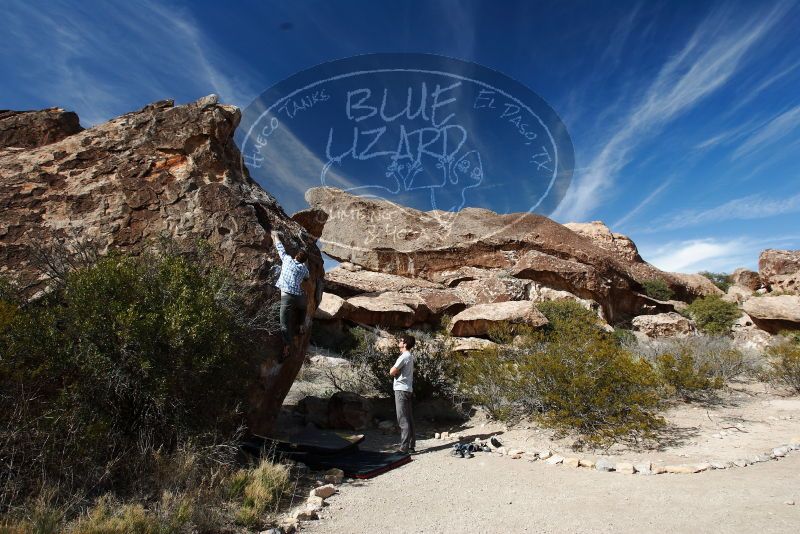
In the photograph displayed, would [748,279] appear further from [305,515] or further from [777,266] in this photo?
[305,515]

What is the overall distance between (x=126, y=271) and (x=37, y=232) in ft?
5.39

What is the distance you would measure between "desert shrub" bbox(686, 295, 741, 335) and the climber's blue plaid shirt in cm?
1787

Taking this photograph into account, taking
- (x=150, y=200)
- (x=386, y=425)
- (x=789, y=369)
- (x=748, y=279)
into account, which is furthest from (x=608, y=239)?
(x=150, y=200)

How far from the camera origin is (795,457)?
181 inches

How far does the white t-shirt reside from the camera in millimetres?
5844

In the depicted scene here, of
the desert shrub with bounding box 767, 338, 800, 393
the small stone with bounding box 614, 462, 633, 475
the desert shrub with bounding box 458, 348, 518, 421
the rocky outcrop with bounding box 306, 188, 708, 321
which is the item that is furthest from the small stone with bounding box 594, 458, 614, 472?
the rocky outcrop with bounding box 306, 188, 708, 321

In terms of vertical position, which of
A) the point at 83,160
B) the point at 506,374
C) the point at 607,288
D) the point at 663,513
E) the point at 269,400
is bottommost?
the point at 663,513

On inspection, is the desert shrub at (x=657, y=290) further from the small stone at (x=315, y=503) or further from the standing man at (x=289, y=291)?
the small stone at (x=315, y=503)

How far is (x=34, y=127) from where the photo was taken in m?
6.38

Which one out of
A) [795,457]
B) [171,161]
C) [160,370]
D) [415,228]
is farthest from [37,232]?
[415,228]

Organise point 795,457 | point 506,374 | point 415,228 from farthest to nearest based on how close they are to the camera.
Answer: point 415,228 < point 506,374 < point 795,457

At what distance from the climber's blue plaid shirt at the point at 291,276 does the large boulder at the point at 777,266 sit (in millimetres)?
26262

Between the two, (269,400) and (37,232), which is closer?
(37,232)

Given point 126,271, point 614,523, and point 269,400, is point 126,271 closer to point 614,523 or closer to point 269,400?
point 269,400
